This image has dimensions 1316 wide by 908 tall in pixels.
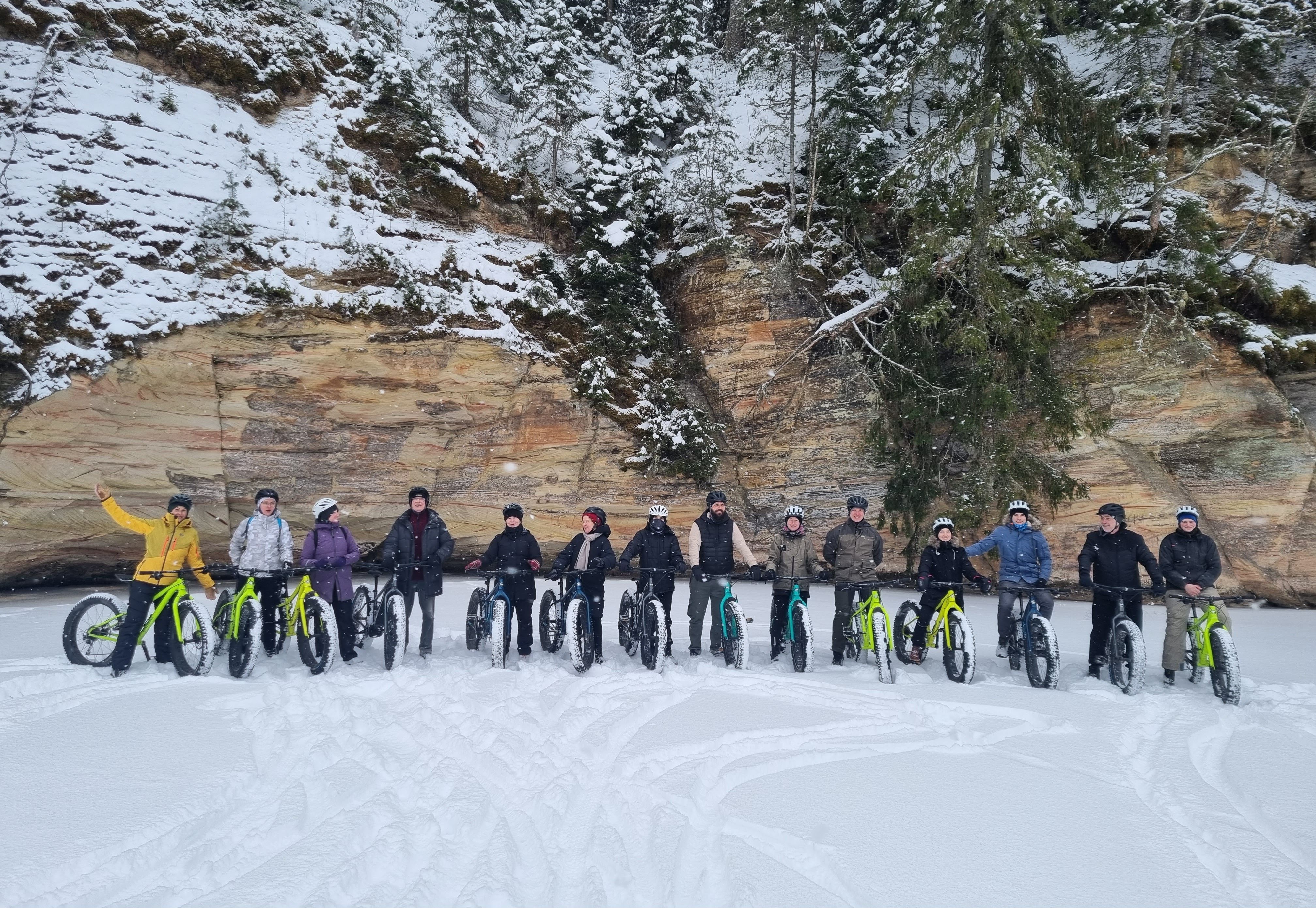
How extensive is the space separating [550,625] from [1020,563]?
585 cm

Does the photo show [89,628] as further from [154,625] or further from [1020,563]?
[1020,563]

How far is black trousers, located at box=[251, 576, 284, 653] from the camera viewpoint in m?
7.32

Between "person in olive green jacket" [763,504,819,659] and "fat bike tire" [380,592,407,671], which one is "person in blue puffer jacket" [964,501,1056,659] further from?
"fat bike tire" [380,592,407,671]

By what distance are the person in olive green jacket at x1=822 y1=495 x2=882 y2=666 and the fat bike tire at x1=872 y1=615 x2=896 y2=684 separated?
660 millimetres

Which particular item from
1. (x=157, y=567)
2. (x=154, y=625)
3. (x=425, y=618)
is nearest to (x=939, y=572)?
(x=425, y=618)

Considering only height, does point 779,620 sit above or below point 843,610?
below

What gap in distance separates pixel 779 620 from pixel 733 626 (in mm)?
794

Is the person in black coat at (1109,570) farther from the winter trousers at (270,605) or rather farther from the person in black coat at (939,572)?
the winter trousers at (270,605)

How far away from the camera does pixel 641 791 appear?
3990 mm

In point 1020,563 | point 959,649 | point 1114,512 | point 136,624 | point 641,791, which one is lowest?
point 641,791

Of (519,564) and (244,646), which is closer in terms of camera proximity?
(244,646)

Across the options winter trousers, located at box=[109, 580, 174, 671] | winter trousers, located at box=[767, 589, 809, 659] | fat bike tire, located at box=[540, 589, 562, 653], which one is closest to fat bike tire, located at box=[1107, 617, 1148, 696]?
winter trousers, located at box=[767, 589, 809, 659]

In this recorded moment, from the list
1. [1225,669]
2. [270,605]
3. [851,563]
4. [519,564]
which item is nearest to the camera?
[1225,669]

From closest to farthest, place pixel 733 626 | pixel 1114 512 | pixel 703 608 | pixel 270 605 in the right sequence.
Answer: pixel 1114 512, pixel 270 605, pixel 733 626, pixel 703 608
